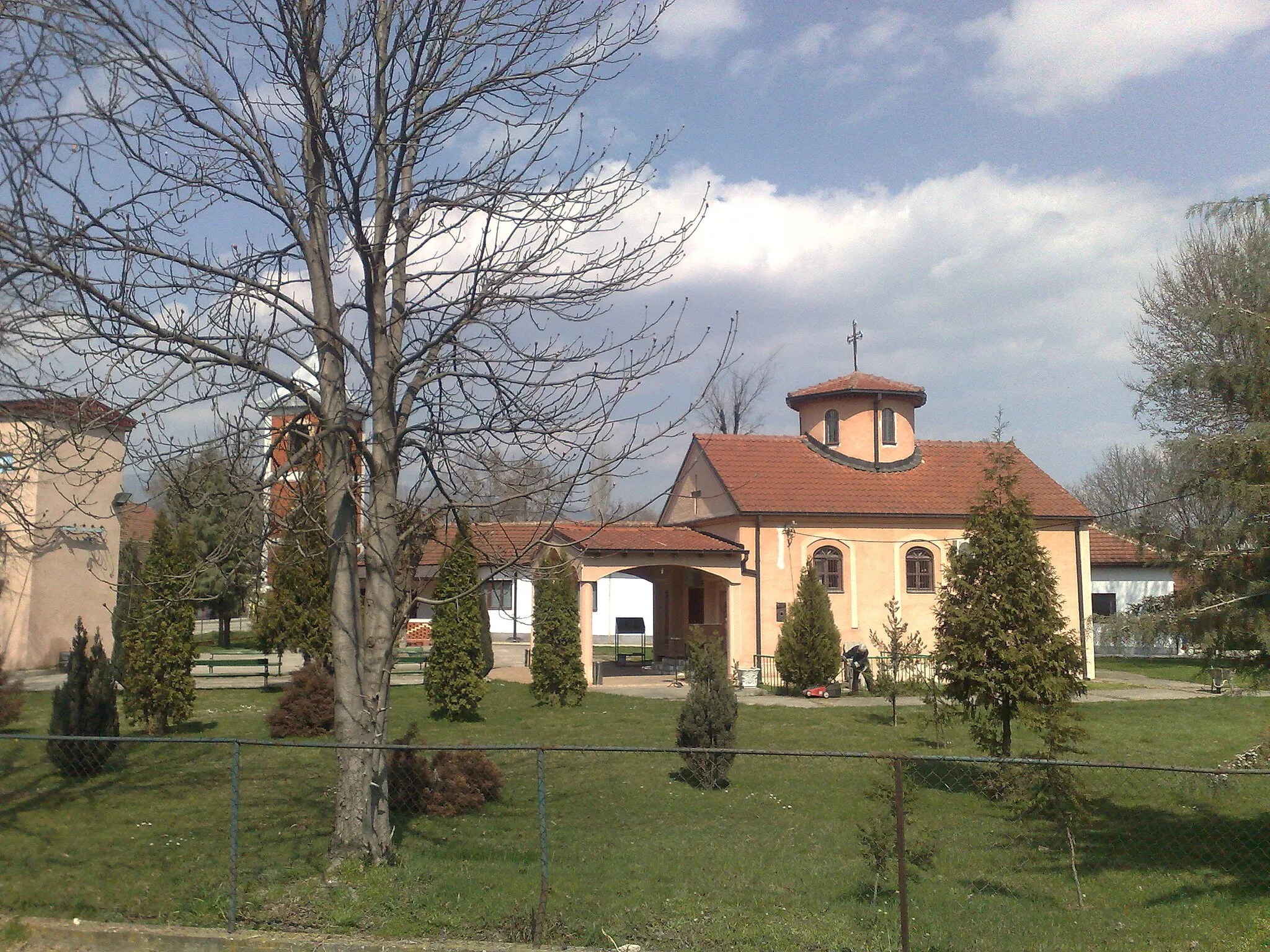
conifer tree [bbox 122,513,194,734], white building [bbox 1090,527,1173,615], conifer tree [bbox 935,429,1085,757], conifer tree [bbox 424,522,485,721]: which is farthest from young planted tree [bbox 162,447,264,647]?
white building [bbox 1090,527,1173,615]

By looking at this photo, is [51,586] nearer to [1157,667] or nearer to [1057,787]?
[1057,787]

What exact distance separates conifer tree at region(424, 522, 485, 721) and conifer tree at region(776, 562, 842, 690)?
783 centimetres

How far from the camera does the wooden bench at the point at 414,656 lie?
72.0 ft

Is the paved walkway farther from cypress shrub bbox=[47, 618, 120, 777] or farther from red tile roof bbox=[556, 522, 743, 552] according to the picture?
cypress shrub bbox=[47, 618, 120, 777]

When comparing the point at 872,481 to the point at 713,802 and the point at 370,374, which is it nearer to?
the point at 713,802

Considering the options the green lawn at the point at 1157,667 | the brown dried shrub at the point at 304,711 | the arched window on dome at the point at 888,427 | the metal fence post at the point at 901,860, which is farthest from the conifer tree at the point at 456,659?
the green lawn at the point at 1157,667

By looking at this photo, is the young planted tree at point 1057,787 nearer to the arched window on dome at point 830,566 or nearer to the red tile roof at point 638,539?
the red tile roof at point 638,539

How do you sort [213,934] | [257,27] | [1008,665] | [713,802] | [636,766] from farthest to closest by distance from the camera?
[636,766]
[1008,665]
[713,802]
[257,27]
[213,934]

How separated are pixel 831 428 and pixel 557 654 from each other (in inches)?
502

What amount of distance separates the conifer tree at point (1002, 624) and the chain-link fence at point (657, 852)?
3.38 ft

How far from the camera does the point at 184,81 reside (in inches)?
288

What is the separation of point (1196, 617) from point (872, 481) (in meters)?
19.6

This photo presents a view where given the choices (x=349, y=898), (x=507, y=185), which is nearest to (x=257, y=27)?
(x=507, y=185)

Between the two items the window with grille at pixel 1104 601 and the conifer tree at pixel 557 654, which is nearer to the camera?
the conifer tree at pixel 557 654
